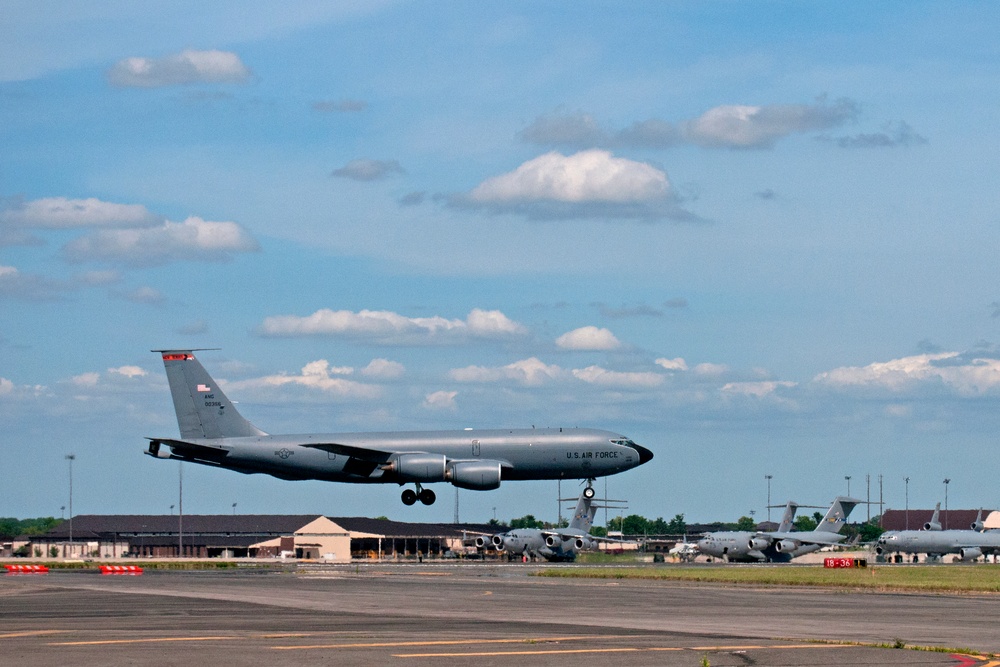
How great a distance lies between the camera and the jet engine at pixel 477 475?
266ft

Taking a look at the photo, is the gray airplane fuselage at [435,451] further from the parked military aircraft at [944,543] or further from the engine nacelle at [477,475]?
the parked military aircraft at [944,543]

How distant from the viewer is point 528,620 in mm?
38062

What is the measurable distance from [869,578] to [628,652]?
5006 centimetres

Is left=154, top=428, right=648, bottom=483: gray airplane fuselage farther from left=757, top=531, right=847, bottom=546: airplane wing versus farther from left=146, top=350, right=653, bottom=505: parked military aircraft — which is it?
left=757, top=531, right=847, bottom=546: airplane wing

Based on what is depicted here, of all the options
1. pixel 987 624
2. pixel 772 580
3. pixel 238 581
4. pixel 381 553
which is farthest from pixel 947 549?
pixel 987 624

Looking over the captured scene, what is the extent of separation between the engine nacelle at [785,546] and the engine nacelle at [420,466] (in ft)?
213

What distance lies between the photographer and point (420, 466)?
82.6m

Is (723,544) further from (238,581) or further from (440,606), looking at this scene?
(440,606)

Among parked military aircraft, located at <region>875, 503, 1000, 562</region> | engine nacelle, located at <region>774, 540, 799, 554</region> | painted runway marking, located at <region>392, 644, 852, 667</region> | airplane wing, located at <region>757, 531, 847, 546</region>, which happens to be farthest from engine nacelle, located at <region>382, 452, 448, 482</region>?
parked military aircraft, located at <region>875, 503, 1000, 562</region>

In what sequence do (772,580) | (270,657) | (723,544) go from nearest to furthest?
1. (270,657)
2. (772,580)
3. (723,544)

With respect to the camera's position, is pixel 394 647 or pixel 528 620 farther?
pixel 528 620

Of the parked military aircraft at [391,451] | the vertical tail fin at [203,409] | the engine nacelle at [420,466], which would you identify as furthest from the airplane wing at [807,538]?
the vertical tail fin at [203,409]

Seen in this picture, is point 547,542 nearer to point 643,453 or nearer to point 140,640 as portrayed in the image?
point 643,453

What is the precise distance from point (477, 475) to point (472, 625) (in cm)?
4539
